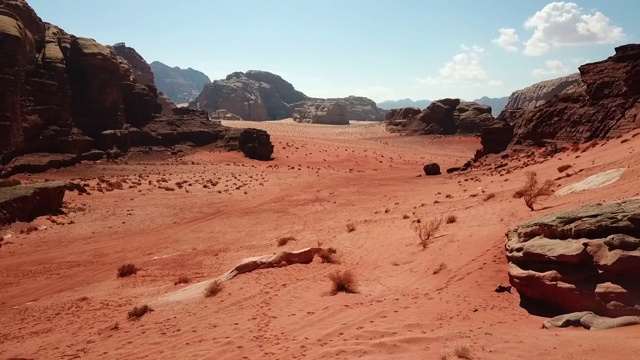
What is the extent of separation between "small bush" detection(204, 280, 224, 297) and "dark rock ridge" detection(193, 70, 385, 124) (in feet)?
339

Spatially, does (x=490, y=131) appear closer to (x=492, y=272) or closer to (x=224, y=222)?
(x=224, y=222)

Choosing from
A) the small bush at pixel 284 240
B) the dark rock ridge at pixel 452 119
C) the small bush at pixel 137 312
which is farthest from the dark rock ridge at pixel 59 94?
the dark rock ridge at pixel 452 119

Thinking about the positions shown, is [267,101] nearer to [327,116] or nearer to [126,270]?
[327,116]

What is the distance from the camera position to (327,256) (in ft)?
41.4

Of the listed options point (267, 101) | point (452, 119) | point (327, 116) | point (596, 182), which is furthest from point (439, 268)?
point (267, 101)

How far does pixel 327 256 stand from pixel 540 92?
100415mm

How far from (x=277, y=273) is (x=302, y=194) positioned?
1674 cm

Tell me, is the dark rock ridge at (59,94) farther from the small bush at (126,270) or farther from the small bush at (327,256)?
the small bush at (327,256)

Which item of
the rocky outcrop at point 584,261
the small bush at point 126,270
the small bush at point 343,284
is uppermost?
the rocky outcrop at point 584,261

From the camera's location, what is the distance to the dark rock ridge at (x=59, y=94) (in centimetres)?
3231

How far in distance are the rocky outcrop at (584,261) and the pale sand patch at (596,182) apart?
260 inches

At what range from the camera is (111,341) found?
8.43 meters

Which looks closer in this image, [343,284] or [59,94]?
[343,284]

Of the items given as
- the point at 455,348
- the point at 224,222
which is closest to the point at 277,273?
the point at 455,348
